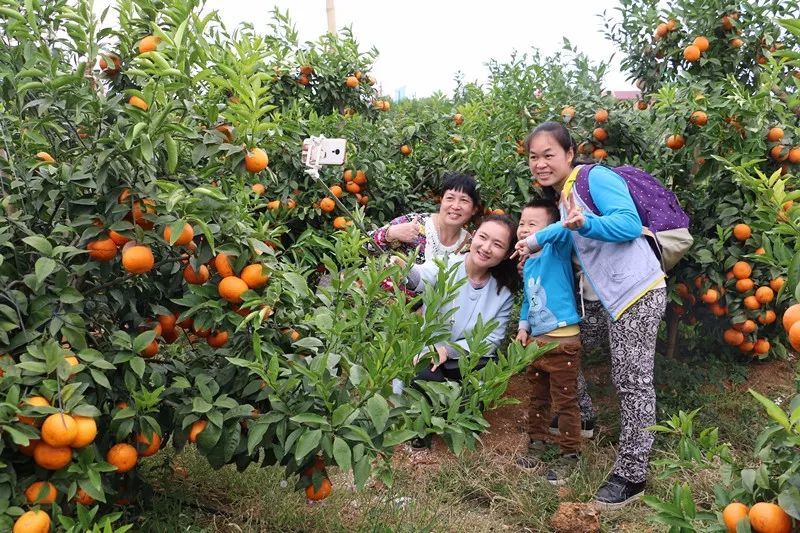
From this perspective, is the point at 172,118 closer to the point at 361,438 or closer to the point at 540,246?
the point at 361,438

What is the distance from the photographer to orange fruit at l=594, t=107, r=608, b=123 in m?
3.49

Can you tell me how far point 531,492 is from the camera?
2852mm

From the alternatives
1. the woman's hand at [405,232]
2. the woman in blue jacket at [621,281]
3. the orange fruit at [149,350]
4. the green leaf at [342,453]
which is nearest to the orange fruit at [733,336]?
the woman in blue jacket at [621,281]

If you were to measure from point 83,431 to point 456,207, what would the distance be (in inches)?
85.2

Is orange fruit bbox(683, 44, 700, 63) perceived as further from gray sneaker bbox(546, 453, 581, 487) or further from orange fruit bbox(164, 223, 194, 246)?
orange fruit bbox(164, 223, 194, 246)

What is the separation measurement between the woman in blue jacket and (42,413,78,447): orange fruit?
1.76 meters

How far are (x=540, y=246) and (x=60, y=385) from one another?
1879 millimetres

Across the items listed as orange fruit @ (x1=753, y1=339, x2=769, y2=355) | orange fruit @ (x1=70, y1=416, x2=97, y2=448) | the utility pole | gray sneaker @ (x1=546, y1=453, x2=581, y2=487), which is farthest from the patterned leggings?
the utility pole

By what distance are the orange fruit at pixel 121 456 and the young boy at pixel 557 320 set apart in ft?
5.62

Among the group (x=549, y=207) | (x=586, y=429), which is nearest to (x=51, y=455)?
(x=549, y=207)

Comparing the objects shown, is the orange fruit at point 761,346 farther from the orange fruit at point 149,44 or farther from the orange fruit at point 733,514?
the orange fruit at point 149,44

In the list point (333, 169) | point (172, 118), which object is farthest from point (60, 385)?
point (333, 169)

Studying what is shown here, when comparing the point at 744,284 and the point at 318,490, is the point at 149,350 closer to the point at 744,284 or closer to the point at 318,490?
the point at 318,490

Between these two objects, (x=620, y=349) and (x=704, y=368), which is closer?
(x=620, y=349)
